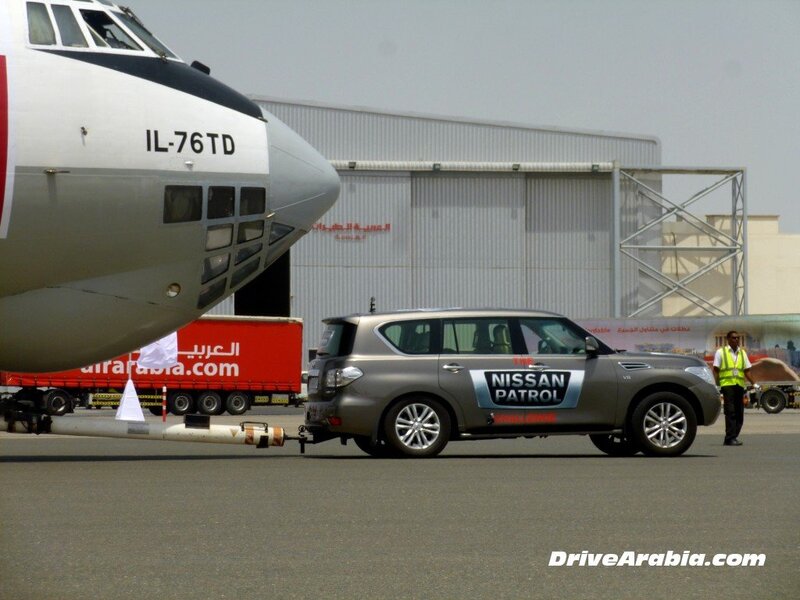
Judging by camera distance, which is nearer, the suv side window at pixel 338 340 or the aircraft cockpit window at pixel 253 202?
the aircraft cockpit window at pixel 253 202

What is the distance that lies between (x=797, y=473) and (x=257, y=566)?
24.7 feet

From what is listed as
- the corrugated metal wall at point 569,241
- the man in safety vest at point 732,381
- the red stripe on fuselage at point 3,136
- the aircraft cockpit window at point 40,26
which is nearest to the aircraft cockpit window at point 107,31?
the aircraft cockpit window at point 40,26

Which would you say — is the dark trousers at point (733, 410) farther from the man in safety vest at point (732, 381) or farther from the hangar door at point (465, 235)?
the hangar door at point (465, 235)

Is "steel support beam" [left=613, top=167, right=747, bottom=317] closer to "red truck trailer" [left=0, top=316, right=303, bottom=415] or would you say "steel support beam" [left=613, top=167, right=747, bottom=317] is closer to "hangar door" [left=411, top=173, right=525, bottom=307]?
"hangar door" [left=411, top=173, right=525, bottom=307]

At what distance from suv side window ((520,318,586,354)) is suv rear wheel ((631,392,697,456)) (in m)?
1.01

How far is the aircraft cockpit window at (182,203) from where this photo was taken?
13852 millimetres

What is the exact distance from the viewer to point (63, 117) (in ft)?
43.3

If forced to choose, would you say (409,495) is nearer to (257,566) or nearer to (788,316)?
(257,566)

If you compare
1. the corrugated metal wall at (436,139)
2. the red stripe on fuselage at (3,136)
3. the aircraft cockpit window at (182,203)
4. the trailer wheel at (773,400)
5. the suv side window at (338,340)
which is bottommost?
the trailer wheel at (773,400)

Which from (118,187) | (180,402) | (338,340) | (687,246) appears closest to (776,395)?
(687,246)

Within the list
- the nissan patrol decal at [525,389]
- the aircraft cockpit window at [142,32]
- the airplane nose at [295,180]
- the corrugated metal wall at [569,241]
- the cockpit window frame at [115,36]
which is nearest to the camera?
Answer: the cockpit window frame at [115,36]

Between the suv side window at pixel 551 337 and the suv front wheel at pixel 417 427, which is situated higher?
the suv side window at pixel 551 337

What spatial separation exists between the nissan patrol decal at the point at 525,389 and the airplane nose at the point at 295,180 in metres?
2.69

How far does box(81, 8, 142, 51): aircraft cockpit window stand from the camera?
44.9 feet
